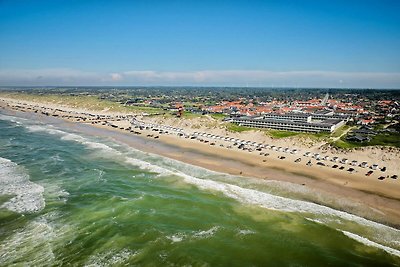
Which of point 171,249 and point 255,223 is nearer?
point 171,249

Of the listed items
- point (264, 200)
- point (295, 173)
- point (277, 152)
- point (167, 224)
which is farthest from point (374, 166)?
point (167, 224)

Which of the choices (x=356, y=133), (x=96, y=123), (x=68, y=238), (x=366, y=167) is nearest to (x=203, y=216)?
(x=68, y=238)

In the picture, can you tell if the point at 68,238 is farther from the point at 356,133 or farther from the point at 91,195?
the point at 356,133

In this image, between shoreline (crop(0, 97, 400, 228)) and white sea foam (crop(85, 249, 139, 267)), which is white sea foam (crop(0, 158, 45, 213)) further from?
shoreline (crop(0, 97, 400, 228))

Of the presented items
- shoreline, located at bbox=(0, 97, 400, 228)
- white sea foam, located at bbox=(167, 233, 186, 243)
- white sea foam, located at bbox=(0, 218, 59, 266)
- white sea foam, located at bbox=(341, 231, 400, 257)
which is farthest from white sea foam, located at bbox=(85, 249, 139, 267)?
shoreline, located at bbox=(0, 97, 400, 228)

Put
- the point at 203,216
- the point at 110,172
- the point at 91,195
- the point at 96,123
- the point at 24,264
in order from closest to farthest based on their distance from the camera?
the point at 24,264
the point at 203,216
the point at 91,195
the point at 110,172
the point at 96,123
